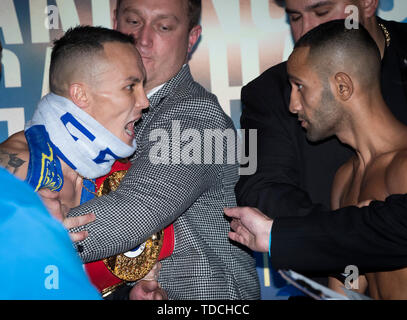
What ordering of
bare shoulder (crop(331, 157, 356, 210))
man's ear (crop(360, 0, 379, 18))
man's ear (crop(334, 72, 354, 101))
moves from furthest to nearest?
man's ear (crop(360, 0, 379, 18)) → bare shoulder (crop(331, 157, 356, 210)) → man's ear (crop(334, 72, 354, 101))

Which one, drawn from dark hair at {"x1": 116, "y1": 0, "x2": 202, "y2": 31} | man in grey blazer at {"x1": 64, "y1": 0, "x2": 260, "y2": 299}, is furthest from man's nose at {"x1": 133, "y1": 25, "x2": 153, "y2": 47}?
dark hair at {"x1": 116, "y1": 0, "x2": 202, "y2": 31}

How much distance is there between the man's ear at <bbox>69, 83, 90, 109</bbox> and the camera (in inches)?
85.2

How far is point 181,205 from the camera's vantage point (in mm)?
2127

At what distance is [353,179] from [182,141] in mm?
690

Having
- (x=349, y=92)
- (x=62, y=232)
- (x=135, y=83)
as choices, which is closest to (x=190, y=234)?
(x=135, y=83)

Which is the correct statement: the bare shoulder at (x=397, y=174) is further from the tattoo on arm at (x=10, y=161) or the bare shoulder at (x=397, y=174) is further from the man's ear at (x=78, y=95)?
the tattoo on arm at (x=10, y=161)

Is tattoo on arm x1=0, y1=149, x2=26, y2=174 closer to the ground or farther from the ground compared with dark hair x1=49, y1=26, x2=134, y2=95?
closer to the ground

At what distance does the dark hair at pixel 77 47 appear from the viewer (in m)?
2.18

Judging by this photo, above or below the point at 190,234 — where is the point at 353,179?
above

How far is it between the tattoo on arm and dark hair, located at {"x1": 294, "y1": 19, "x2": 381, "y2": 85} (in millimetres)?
1144

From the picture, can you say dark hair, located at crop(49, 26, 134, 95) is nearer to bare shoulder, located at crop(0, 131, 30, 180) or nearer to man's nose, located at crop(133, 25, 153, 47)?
bare shoulder, located at crop(0, 131, 30, 180)

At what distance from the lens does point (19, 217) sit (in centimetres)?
82

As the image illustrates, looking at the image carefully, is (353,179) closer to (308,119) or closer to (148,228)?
(308,119)
